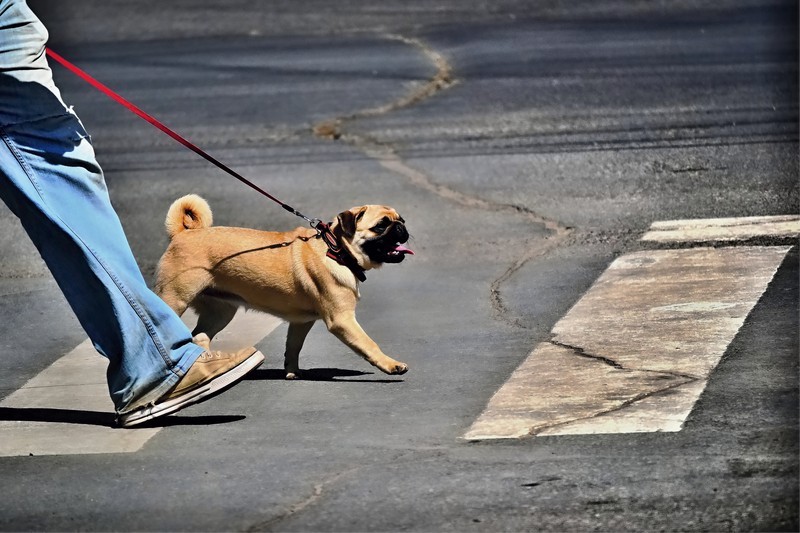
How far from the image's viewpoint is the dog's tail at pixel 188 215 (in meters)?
6.54

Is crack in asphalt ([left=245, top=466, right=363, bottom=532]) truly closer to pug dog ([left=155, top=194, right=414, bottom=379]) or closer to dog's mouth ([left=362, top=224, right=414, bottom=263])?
pug dog ([left=155, top=194, right=414, bottom=379])

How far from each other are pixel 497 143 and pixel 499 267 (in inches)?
101

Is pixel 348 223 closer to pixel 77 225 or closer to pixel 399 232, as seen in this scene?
pixel 399 232

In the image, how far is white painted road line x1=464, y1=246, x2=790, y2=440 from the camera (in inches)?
209

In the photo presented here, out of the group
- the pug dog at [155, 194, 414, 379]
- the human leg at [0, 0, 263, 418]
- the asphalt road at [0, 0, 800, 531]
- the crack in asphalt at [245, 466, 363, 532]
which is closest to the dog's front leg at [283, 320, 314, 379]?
the pug dog at [155, 194, 414, 379]

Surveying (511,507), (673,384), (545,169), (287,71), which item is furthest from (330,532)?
(287,71)

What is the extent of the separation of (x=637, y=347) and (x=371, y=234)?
1324 mm

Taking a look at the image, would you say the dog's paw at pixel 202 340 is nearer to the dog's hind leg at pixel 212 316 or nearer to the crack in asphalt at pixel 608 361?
the dog's hind leg at pixel 212 316

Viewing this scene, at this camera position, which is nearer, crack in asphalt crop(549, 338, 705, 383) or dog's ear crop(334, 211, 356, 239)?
crack in asphalt crop(549, 338, 705, 383)

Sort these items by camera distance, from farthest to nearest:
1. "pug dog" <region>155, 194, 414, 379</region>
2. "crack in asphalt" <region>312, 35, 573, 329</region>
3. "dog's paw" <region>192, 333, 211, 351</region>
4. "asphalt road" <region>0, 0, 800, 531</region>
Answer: "crack in asphalt" <region>312, 35, 573, 329</region> < "dog's paw" <region>192, 333, 211, 351</region> < "pug dog" <region>155, 194, 414, 379</region> < "asphalt road" <region>0, 0, 800, 531</region>

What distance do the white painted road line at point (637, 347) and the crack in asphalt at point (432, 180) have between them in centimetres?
51

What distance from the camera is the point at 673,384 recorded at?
221 inches

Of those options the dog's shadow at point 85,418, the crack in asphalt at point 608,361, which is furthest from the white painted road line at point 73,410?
the crack in asphalt at point 608,361

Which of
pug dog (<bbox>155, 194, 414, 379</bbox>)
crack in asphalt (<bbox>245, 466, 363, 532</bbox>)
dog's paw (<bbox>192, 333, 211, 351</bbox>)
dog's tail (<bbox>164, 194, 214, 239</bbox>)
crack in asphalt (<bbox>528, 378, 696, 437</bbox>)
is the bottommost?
crack in asphalt (<bbox>528, 378, 696, 437</bbox>)
